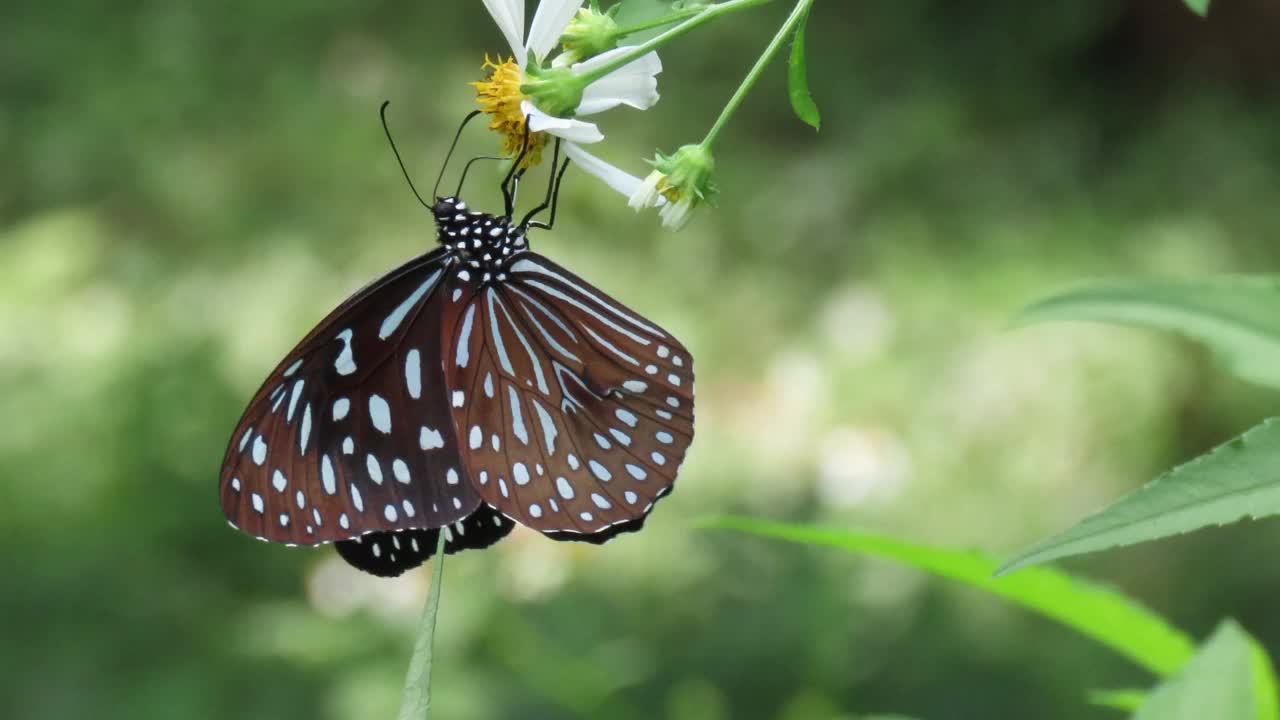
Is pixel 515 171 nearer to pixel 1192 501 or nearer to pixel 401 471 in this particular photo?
pixel 401 471

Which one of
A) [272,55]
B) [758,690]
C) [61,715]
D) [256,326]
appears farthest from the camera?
[272,55]

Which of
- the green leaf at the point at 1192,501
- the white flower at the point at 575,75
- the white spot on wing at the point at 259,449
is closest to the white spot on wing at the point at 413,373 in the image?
the white spot on wing at the point at 259,449

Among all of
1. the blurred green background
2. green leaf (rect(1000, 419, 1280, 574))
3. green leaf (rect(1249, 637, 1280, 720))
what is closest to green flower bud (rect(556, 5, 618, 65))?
green leaf (rect(1000, 419, 1280, 574))

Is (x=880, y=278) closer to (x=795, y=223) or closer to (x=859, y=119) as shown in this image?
(x=795, y=223)

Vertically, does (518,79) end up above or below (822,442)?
below

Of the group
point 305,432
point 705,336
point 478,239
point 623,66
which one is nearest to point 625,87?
point 623,66

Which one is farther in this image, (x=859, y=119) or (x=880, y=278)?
(x=859, y=119)

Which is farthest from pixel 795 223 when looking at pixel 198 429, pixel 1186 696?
pixel 1186 696
